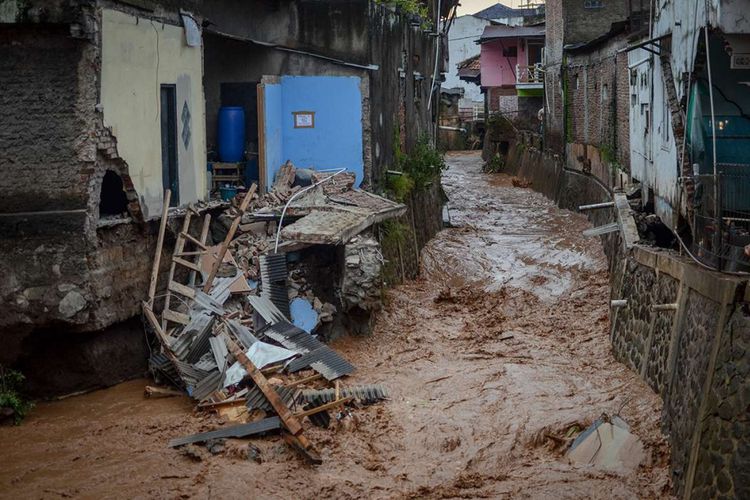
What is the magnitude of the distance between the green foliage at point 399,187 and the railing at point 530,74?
1955 centimetres

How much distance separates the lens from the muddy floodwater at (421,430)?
10078 mm

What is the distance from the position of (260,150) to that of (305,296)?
354 centimetres

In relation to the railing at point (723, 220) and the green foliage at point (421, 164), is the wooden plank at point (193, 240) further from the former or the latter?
the green foliage at point (421, 164)

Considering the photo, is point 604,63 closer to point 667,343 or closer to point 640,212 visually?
point 640,212

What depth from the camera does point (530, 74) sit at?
4162 centimetres

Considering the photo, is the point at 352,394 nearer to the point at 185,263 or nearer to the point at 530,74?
the point at 185,263

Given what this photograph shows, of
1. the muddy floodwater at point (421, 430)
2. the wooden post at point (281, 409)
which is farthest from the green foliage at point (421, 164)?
the wooden post at point (281, 409)

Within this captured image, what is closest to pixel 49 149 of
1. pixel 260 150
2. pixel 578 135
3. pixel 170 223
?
pixel 170 223

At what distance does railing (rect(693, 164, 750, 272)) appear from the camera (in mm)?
9602

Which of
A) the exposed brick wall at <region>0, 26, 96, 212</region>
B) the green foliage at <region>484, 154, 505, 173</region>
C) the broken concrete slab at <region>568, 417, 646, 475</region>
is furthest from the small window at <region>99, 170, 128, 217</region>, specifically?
the green foliage at <region>484, 154, 505, 173</region>

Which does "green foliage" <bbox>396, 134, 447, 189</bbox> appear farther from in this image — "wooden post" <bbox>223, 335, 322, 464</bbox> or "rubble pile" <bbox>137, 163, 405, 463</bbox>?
"wooden post" <bbox>223, 335, 322, 464</bbox>

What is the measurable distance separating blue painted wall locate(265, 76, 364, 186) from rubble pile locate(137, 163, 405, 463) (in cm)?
153

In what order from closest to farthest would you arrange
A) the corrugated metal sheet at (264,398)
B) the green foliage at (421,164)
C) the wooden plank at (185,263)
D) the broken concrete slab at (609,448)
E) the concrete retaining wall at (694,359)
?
the concrete retaining wall at (694,359) < the broken concrete slab at (609,448) < the corrugated metal sheet at (264,398) < the wooden plank at (185,263) < the green foliage at (421,164)

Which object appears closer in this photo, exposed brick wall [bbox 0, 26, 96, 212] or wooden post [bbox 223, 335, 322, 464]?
wooden post [bbox 223, 335, 322, 464]
